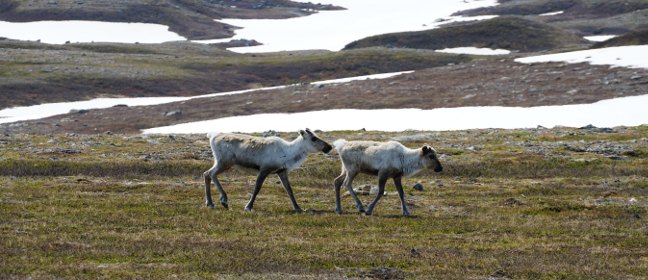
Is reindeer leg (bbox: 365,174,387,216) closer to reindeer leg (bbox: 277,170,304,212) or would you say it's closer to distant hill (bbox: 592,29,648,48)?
reindeer leg (bbox: 277,170,304,212)

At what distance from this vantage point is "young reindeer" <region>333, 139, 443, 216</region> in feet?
86.1

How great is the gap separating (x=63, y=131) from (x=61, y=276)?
63388mm

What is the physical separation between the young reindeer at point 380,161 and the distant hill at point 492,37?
129301 mm

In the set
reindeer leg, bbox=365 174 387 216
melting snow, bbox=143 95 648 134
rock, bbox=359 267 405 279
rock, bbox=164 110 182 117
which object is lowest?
rock, bbox=164 110 182 117

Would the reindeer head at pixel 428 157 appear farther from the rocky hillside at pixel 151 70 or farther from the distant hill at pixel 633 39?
the distant hill at pixel 633 39

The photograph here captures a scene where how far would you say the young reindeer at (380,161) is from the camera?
26234mm

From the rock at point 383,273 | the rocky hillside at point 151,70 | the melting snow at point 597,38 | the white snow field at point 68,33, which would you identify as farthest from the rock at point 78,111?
the melting snow at point 597,38

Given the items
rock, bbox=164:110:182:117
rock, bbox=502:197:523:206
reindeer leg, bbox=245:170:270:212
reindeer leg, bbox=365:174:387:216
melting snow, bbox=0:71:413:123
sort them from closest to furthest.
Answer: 1. reindeer leg, bbox=365:174:387:216
2. reindeer leg, bbox=245:170:270:212
3. rock, bbox=502:197:523:206
4. rock, bbox=164:110:182:117
5. melting snow, bbox=0:71:413:123

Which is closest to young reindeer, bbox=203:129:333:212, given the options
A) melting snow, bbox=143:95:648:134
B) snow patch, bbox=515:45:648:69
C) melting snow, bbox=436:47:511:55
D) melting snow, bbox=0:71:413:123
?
melting snow, bbox=143:95:648:134

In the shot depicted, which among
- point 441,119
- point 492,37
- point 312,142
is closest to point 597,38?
point 492,37

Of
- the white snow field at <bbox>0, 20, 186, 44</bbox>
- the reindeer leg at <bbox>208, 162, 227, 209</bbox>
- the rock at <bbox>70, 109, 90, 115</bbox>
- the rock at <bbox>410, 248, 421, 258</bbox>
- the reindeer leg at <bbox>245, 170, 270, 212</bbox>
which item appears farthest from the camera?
the white snow field at <bbox>0, 20, 186, 44</bbox>

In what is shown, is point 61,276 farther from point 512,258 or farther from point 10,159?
point 10,159

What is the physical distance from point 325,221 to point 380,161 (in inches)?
148

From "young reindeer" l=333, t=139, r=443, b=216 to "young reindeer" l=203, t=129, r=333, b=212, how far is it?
36.3 inches
